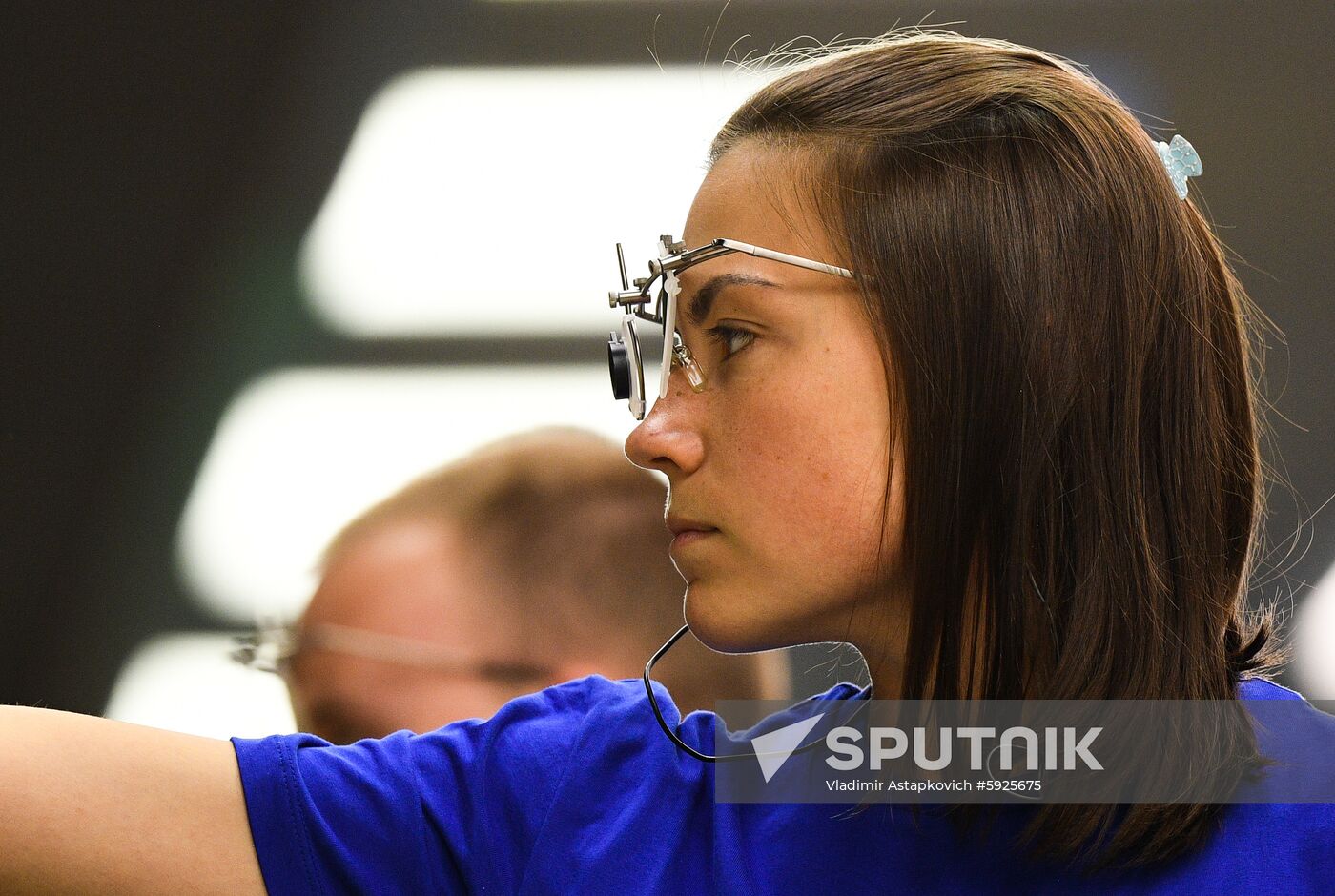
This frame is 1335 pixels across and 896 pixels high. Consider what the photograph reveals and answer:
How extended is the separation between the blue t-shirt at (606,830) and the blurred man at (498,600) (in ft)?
0.83

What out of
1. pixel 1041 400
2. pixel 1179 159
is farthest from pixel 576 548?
pixel 1179 159

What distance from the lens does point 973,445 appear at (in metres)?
0.77

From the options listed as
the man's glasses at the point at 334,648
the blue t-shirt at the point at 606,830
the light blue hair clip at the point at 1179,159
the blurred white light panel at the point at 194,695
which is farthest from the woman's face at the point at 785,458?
the blurred white light panel at the point at 194,695

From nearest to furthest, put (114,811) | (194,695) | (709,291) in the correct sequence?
(114,811) < (709,291) < (194,695)

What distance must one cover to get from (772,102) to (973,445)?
30 centimetres

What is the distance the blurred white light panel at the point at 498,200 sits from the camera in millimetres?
1110

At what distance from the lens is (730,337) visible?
802 millimetres

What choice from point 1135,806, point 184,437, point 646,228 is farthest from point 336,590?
point 1135,806

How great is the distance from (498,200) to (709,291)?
394mm

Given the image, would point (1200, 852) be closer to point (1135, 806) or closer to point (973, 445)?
point (1135, 806)

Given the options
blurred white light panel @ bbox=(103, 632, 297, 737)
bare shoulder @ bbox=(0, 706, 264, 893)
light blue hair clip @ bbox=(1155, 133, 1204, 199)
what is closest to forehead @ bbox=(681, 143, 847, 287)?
light blue hair clip @ bbox=(1155, 133, 1204, 199)

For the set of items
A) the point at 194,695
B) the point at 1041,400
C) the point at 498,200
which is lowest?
the point at 194,695

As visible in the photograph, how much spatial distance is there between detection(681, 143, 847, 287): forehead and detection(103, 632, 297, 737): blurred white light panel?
56 cm

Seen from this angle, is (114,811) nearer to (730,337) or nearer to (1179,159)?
(730,337)
